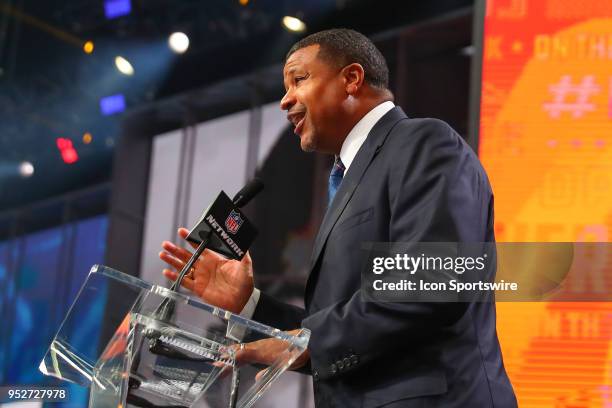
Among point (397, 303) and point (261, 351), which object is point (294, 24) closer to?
point (397, 303)

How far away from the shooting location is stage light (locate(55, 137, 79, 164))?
302 inches

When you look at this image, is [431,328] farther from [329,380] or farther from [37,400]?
[37,400]

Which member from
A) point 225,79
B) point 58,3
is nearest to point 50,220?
point 225,79

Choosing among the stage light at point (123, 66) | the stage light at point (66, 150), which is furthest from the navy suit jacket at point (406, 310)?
the stage light at point (66, 150)

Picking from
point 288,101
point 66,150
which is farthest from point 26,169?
point 288,101

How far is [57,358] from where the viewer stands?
55.0 inches

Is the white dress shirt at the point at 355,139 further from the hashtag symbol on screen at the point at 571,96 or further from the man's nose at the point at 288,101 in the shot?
the hashtag symbol on screen at the point at 571,96

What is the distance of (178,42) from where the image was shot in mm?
6598

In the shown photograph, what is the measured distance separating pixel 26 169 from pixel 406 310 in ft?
22.8

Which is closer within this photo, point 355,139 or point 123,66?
point 355,139

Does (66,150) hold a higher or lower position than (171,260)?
higher

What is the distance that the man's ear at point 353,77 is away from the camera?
1.91 meters

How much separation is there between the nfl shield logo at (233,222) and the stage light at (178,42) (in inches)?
199

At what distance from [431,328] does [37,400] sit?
0.83m
